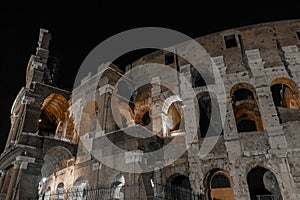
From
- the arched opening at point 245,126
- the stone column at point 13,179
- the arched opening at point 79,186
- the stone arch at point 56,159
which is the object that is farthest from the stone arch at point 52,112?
the arched opening at point 245,126

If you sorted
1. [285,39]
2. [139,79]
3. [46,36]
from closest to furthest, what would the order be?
1. [285,39]
2. [139,79]
3. [46,36]

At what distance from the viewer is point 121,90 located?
62.4 ft

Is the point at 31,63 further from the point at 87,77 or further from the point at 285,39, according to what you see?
the point at 285,39

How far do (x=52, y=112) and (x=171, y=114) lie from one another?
11132 mm

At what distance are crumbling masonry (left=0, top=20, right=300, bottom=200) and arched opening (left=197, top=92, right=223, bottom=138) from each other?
0.10 metres

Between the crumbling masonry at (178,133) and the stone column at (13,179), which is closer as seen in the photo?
the crumbling masonry at (178,133)

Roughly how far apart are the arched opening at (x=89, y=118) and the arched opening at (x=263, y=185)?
446 inches

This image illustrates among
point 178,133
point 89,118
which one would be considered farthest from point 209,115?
point 89,118

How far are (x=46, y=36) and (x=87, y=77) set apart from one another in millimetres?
6460

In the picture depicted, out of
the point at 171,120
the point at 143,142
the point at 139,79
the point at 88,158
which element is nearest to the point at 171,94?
the point at 171,120

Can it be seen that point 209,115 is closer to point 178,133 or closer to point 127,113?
point 178,133

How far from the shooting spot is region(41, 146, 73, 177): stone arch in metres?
16.9

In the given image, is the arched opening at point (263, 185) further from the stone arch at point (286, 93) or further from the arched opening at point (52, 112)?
the arched opening at point (52, 112)

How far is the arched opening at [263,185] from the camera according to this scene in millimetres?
14141
